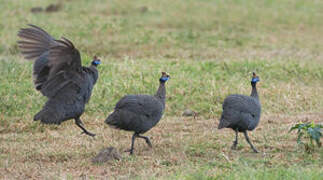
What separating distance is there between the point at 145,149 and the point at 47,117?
117cm

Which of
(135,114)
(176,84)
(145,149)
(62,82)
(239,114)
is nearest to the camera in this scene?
(135,114)

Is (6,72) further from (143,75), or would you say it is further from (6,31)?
(6,31)

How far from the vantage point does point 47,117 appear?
22.8ft

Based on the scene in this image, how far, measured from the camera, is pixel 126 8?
18.0 metres

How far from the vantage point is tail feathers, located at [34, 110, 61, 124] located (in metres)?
6.94

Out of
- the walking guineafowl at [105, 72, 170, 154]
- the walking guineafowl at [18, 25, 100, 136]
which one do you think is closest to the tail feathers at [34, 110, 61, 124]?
the walking guineafowl at [18, 25, 100, 136]

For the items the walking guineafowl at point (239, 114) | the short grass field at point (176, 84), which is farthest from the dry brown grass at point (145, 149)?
the walking guineafowl at point (239, 114)

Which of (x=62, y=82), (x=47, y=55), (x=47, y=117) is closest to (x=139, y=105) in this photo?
(x=62, y=82)

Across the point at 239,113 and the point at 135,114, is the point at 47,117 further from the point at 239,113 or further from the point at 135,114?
the point at 239,113

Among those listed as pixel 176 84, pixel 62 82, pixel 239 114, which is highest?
pixel 62 82

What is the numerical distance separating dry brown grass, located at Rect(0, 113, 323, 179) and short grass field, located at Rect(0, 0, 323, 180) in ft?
0.04

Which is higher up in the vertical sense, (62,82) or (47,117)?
(62,82)

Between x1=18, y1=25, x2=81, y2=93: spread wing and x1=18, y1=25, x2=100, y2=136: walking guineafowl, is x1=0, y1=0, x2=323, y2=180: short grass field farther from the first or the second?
x1=18, y1=25, x2=81, y2=93: spread wing

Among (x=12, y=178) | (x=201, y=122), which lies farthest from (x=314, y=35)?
(x=12, y=178)
